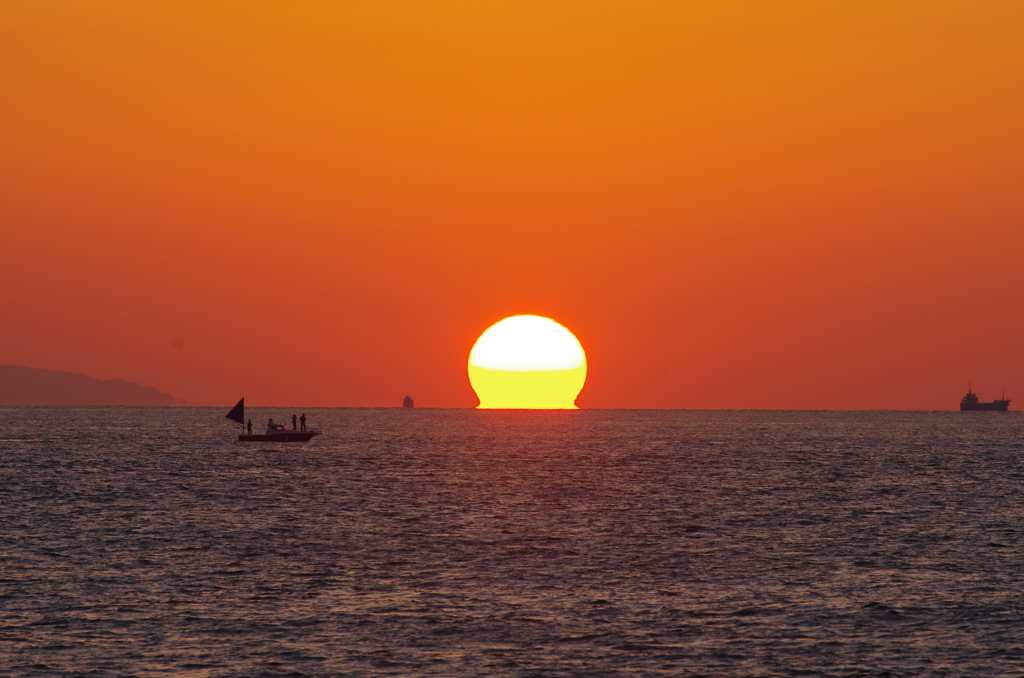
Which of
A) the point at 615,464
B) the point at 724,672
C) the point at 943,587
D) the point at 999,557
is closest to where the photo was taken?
the point at 724,672

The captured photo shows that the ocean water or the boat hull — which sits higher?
the boat hull

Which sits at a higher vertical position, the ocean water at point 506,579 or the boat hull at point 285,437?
the boat hull at point 285,437

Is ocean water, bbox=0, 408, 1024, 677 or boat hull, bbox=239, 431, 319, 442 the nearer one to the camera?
ocean water, bbox=0, 408, 1024, 677

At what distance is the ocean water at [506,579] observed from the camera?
29.2 metres

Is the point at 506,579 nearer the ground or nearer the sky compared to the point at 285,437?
nearer the ground

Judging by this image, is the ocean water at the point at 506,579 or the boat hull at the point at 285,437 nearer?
the ocean water at the point at 506,579

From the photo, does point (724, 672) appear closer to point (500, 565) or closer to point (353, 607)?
point (353, 607)

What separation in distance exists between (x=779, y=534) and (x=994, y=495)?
3131cm

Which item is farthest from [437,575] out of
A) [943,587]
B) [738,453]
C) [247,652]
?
[738,453]

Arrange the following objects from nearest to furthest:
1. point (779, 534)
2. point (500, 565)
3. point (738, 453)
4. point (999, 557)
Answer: point (500, 565), point (999, 557), point (779, 534), point (738, 453)

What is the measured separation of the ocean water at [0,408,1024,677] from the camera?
29.2 metres

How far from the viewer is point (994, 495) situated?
78.2 metres

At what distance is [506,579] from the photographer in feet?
132

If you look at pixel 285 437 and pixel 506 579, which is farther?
pixel 285 437
